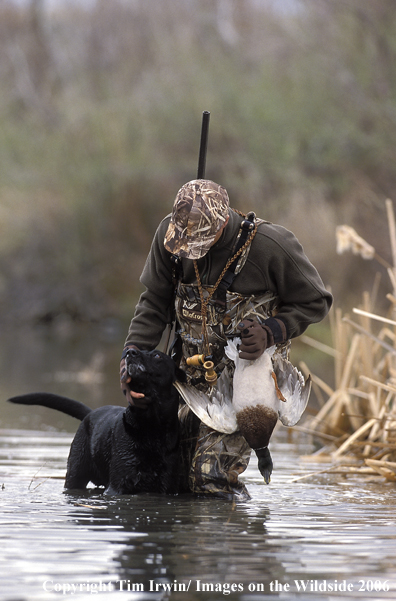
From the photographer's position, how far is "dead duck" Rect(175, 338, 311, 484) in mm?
4164

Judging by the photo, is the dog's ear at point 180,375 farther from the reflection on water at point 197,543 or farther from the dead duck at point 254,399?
the reflection on water at point 197,543

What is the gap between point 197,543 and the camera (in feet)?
11.3

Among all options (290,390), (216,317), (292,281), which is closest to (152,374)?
(216,317)

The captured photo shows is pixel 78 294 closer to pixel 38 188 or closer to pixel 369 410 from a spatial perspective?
pixel 38 188

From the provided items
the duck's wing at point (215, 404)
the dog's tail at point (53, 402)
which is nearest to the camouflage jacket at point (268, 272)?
the duck's wing at point (215, 404)

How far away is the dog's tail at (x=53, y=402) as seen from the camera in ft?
16.2

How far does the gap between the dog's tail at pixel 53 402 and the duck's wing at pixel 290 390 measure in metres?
1.24

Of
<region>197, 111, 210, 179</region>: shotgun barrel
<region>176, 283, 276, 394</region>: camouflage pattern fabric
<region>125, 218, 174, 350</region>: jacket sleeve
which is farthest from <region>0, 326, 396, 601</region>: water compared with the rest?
<region>197, 111, 210, 179</region>: shotgun barrel

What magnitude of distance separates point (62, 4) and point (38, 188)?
31856 mm

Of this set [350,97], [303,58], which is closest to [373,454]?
[350,97]

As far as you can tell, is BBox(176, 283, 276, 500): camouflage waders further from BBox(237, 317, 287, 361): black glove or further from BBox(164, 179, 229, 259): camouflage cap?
BBox(164, 179, 229, 259): camouflage cap

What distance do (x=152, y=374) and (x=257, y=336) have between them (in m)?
0.56

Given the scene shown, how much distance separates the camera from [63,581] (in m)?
2.89

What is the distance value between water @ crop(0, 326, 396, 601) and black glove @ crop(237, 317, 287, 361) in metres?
0.73
